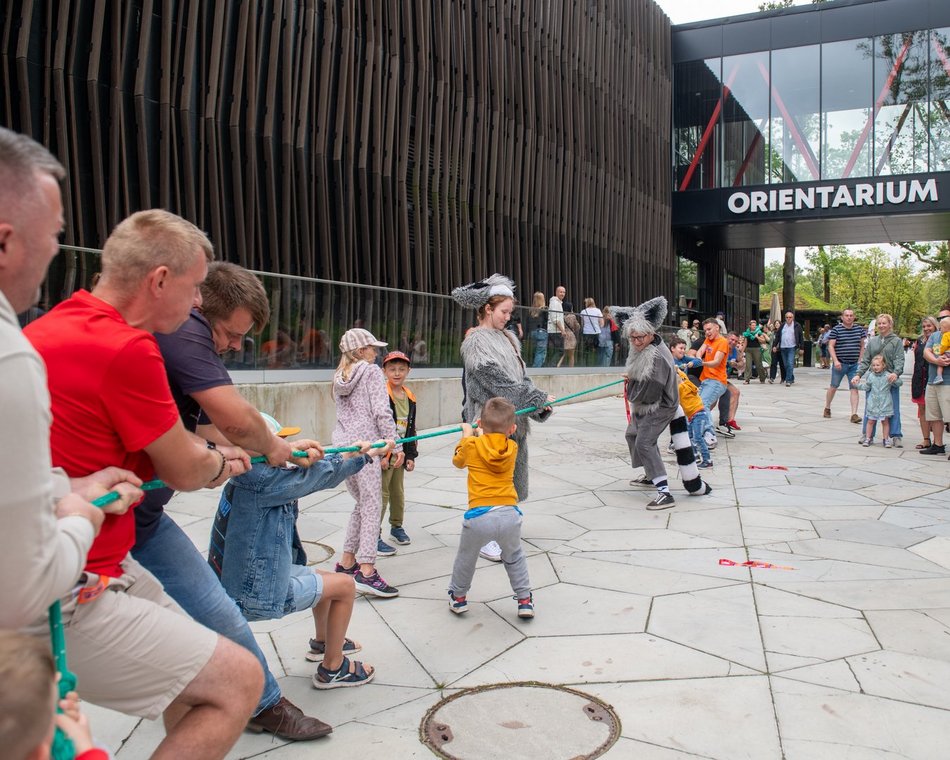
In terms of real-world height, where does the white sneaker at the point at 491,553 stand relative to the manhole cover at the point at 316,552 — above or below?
above

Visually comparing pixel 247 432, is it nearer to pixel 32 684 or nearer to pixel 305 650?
pixel 32 684

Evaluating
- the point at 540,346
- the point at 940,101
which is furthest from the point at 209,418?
the point at 940,101

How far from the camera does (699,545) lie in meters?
5.81

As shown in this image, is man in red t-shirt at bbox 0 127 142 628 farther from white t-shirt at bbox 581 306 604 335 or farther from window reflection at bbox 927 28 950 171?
window reflection at bbox 927 28 950 171

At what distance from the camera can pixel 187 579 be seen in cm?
246

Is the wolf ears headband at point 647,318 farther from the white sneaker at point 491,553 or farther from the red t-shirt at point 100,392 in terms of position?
the red t-shirt at point 100,392

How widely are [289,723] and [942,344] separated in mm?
9396

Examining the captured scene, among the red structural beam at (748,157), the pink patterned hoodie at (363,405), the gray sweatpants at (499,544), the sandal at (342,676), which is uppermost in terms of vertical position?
the red structural beam at (748,157)

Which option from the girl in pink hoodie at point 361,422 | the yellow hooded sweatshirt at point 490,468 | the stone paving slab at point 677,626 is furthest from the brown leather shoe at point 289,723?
the girl in pink hoodie at point 361,422

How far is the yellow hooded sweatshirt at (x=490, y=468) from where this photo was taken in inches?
172

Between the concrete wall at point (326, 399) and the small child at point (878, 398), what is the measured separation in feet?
18.8

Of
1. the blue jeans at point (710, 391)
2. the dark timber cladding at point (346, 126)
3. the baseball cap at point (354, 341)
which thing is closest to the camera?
the baseball cap at point (354, 341)

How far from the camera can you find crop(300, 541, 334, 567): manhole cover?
5.42 meters

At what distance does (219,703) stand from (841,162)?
2754 centimetres
